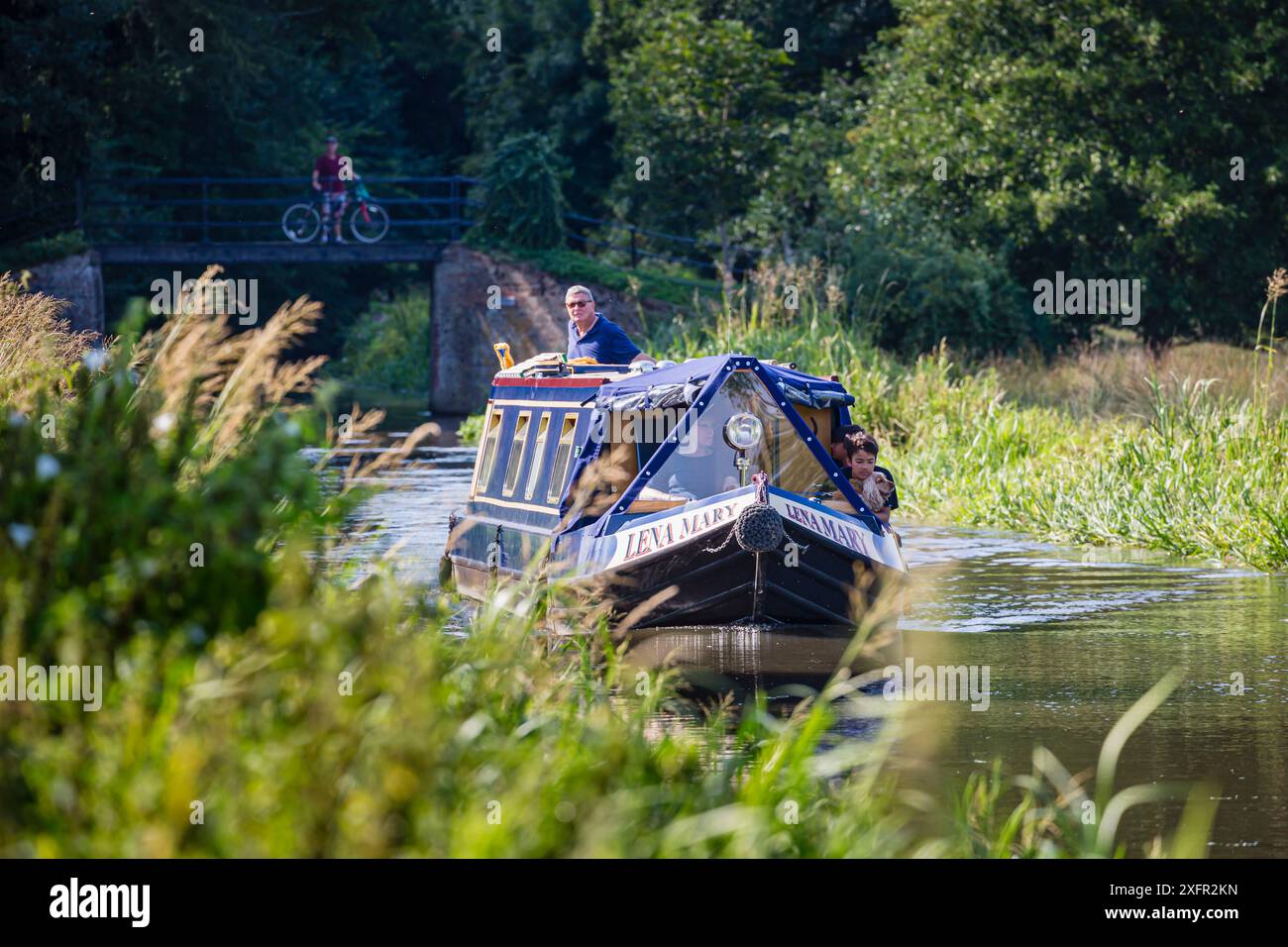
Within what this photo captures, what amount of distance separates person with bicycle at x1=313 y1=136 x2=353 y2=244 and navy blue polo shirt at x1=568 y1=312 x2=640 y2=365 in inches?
770

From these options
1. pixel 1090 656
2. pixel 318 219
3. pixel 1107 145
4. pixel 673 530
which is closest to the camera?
pixel 1090 656

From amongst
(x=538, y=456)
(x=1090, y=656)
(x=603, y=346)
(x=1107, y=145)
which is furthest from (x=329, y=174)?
(x=1090, y=656)

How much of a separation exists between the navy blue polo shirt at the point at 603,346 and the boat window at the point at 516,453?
0.61m

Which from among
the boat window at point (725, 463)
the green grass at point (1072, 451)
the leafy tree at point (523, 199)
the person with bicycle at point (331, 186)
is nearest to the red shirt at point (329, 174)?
the person with bicycle at point (331, 186)

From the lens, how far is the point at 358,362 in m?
44.9

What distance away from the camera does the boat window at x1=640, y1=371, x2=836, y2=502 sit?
11601 mm

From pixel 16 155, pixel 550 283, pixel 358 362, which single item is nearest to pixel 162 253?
pixel 16 155

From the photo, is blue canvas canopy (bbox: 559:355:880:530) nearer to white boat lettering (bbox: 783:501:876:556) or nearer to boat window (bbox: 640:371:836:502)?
boat window (bbox: 640:371:836:502)

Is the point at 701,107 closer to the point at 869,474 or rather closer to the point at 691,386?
the point at 869,474

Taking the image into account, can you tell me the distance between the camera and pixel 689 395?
436 inches

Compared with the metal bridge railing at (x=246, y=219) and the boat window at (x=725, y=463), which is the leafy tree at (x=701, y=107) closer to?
the metal bridge railing at (x=246, y=219)

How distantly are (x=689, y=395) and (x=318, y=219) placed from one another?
22859 mm
